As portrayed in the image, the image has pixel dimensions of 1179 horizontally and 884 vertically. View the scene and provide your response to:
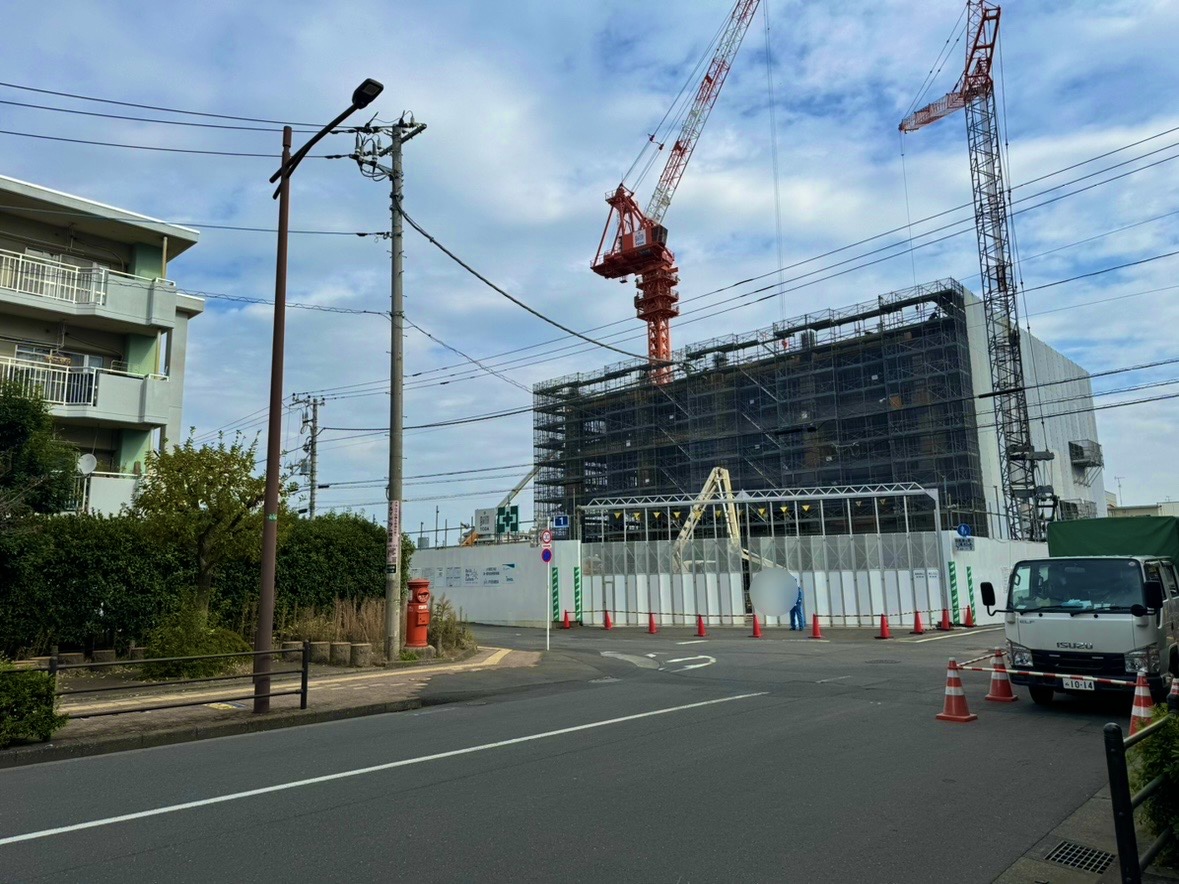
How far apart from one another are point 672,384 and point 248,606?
40.4 meters

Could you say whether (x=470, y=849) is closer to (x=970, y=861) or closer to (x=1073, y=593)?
(x=970, y=861)

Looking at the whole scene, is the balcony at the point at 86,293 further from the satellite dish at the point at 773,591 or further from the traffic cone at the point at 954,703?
the traffic cone at the point at 954,703

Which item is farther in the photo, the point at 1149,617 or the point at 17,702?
the point at 1149,617

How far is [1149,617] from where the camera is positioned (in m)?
10.1

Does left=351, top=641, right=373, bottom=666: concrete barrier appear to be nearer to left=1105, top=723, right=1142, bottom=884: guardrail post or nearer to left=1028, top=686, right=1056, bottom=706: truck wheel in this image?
left=1028, top=686, right=1056, bottom=706: truck wheel

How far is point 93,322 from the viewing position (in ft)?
78.2

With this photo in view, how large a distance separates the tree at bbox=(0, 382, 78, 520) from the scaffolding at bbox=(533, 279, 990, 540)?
2459 centimetres

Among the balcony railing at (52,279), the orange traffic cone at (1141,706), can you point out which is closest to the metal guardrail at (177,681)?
the orange traffic cone at (1141,706)

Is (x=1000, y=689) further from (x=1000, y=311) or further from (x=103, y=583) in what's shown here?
(x=1000, y=311)

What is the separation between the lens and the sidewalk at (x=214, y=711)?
9117 mm

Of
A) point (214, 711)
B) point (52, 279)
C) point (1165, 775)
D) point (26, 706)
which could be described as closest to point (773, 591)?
point (214, 711)

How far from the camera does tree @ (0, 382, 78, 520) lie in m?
16.4

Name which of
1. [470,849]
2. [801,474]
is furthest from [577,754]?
[801,474]

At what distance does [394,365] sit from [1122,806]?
15673mm
